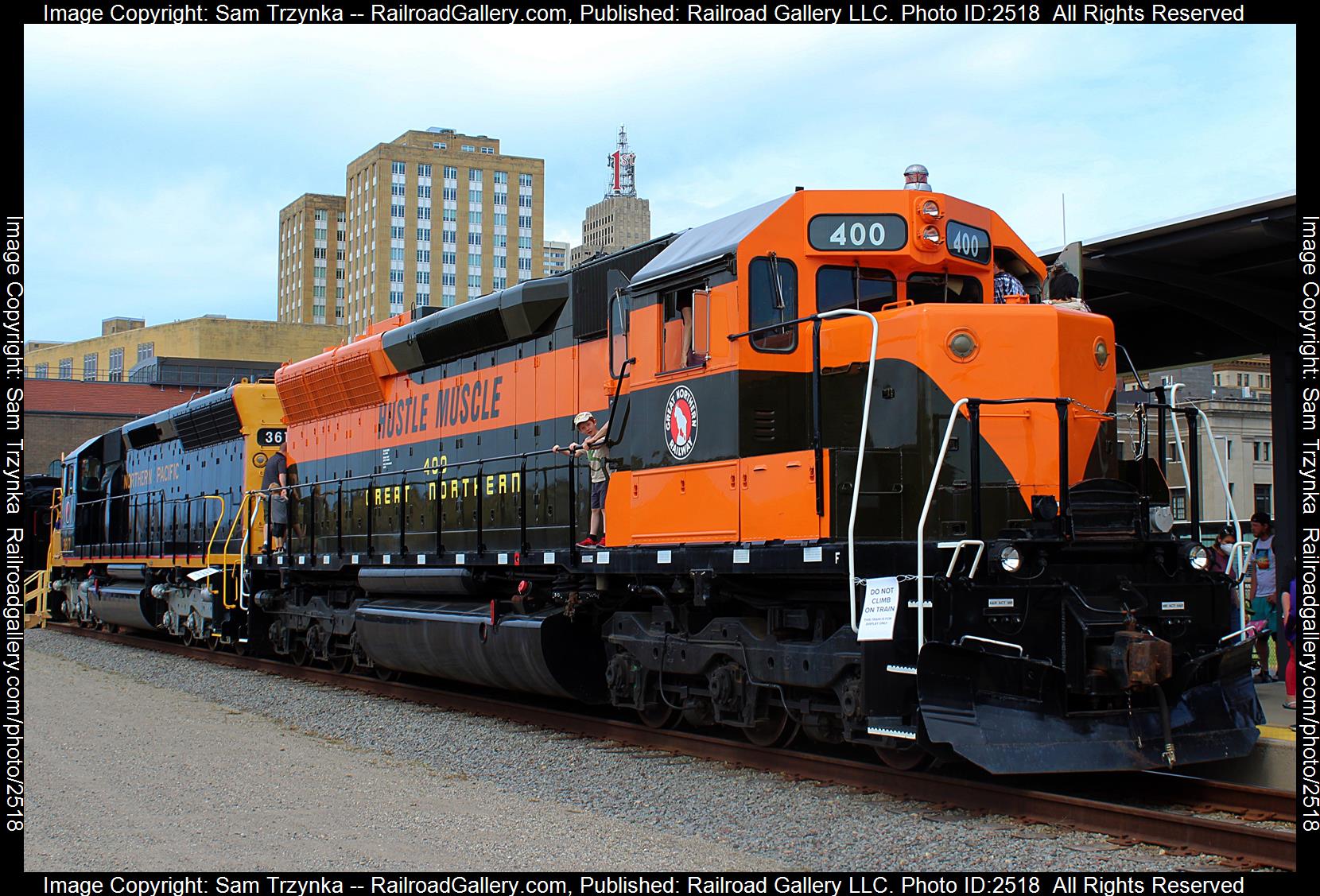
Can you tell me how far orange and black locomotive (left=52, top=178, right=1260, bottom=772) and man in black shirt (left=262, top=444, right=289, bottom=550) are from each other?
4.64 m

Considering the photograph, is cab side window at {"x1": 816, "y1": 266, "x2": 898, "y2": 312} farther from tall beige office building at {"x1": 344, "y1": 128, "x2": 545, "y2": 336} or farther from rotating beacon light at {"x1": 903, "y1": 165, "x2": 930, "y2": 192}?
tall beige office building at {"x1": 344, "y1": 128, "x2": 545, "y2": 336}

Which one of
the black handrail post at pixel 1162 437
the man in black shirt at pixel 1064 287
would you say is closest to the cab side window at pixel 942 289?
the man in black shirt at pixel 1064 287

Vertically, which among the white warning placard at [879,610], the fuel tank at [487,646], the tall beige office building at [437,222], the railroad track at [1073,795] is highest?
the tall beige office building at [437,222]

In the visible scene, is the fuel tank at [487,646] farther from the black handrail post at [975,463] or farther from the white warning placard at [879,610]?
the black handrail post at [975,463]

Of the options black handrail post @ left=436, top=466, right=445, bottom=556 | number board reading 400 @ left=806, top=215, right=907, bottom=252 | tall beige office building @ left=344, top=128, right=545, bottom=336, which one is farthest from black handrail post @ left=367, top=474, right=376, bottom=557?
tall beige office building @ left=344, top=128, right=545, bottom=336

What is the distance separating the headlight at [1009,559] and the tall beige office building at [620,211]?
4404 inches

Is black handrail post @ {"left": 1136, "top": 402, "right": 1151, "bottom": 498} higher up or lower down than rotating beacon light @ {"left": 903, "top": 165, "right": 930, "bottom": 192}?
lower down

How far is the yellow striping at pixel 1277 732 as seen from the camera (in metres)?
7.25

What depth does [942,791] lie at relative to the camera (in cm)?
692

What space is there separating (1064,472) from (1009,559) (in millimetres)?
564

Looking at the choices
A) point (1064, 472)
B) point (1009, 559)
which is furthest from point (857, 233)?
point (1009, 559)

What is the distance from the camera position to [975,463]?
655cm

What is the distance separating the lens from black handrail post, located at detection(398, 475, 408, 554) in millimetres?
12102
